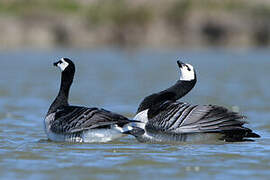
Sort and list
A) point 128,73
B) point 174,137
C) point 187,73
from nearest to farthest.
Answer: point 174,137 < point 187,73 < point 128,73

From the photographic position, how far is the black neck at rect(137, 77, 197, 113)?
430 inches

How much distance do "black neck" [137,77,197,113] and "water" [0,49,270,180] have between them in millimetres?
612

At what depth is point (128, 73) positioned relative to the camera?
2556 cm

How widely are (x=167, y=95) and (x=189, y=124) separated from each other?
1.28m

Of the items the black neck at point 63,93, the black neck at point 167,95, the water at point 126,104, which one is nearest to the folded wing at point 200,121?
the water at point 126,104

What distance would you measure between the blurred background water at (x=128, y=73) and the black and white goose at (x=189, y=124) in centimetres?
20

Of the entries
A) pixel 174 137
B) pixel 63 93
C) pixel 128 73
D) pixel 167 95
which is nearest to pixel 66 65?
pixel 63 93

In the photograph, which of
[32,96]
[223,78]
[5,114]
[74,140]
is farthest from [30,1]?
[74,140]

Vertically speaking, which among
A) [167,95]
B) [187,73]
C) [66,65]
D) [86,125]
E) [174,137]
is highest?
[66,65]

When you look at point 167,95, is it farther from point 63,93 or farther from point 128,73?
point 128,73

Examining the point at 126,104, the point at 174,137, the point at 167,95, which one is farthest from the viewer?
the point at 126,104

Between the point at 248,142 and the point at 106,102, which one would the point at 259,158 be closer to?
the point at 248,142

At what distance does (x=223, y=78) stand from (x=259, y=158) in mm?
14781

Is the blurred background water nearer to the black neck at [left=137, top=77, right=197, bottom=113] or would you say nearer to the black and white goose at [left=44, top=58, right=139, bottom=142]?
the black and white goose at [left=44, top=58, right=139, bottom=142]
